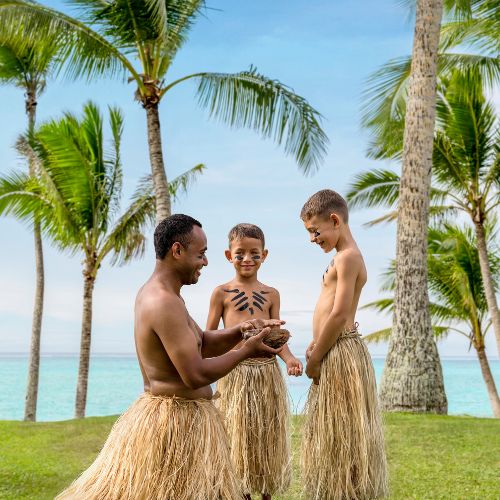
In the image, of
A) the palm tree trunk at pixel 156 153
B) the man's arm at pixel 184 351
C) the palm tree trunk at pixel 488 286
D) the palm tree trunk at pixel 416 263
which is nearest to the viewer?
the man's arm at pixel 184 351

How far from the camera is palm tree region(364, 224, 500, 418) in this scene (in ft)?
60.2

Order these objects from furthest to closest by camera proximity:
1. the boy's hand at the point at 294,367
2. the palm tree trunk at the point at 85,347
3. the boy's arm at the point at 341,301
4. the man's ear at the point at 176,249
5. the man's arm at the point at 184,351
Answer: the palm tree trunk at the point at 85,347 < the boy's hand at the point at 294,367 < the boy's arm at the point at 341,301 < the man's ear at the point at 176,249 < the man's arm at the point at 184,351

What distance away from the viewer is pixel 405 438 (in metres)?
8.23

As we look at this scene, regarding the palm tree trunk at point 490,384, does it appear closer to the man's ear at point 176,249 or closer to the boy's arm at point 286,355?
the boy's arm at point 286,355

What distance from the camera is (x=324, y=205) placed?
375 centimetres

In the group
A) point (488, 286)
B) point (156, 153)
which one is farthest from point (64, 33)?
point (488, 286)

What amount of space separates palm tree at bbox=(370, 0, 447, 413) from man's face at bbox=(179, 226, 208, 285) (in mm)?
7791

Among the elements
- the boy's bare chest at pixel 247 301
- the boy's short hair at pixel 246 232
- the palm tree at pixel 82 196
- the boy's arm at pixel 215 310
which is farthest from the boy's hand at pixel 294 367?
the palm tree at pixel 82 196

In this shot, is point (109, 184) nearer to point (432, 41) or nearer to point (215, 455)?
point (432, 41)

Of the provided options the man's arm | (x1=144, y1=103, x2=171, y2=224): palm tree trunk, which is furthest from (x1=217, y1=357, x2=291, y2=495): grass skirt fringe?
(x1=144, y1=103, x2=171, y2=224): palm tree trunk

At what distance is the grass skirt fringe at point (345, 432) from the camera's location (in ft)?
12.4

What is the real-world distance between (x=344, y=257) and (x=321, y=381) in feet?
2.17

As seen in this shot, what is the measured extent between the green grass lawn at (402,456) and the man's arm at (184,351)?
2.41 metres

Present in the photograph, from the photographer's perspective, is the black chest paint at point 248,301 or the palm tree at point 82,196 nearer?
the black chest paint at point 248,301
